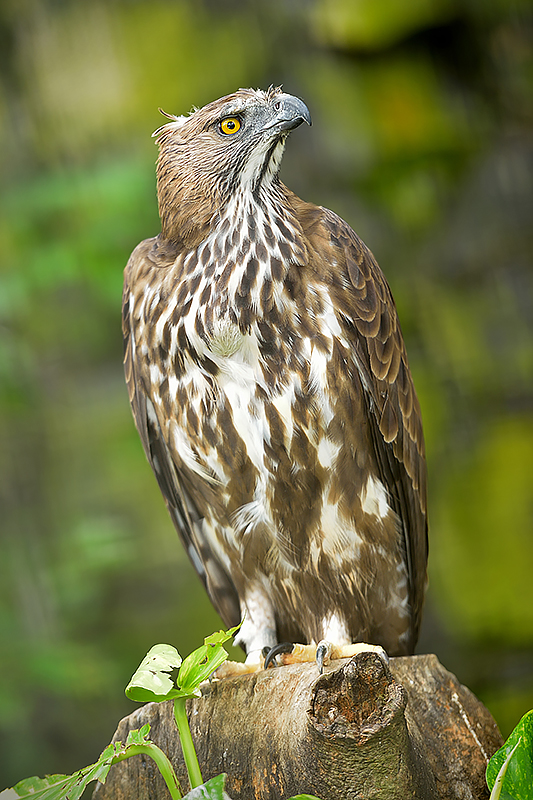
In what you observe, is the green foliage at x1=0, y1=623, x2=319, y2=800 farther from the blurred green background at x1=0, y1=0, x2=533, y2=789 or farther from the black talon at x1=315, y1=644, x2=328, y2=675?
the blurred green background at x1=0, y1=0, x2=533, y2=789

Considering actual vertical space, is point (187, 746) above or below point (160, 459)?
below

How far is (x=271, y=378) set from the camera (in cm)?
207

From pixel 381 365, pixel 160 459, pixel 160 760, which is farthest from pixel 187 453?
pixel 160 760

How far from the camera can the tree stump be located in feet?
4.67

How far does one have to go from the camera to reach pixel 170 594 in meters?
4.79

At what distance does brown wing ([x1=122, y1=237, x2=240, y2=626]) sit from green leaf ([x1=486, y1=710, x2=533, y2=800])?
3.97 ft

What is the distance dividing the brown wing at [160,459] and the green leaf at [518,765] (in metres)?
1.21

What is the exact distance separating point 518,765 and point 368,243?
12.1ft

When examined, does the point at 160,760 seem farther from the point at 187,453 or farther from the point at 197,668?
the point at 187,453

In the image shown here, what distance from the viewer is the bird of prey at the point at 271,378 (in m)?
2.06

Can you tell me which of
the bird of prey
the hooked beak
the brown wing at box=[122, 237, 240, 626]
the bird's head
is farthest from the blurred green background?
the hooked beak

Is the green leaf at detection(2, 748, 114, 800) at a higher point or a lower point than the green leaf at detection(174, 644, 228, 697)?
lower

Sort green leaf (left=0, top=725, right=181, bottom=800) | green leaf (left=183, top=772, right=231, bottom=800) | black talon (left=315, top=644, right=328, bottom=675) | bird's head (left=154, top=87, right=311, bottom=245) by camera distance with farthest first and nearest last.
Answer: bird's head (left=154, top=87, right=311, bottom=245)
black talon (left=315, top=644, right=328, bottom=675)
green leaf (left=0, top=725, right=181, bottom=800)
green leaf (left=183, top=772, right=231, bottom=800)

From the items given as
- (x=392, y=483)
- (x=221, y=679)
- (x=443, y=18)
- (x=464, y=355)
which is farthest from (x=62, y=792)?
(x=443, y=18)
